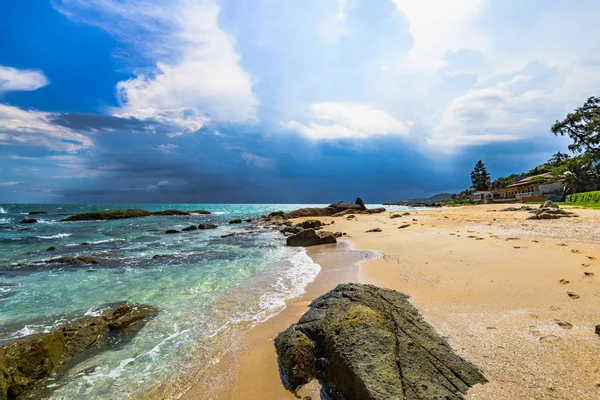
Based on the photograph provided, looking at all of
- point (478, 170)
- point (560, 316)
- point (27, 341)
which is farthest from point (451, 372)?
point (478, 170)

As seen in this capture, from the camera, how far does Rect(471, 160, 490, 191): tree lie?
314 ft

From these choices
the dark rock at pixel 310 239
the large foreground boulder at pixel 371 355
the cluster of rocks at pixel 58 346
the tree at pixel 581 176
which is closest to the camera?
the large foreground boulder at pixel 371 355

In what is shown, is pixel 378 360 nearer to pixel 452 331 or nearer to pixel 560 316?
pixel 452 331

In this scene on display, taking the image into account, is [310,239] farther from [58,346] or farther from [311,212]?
[311,212]

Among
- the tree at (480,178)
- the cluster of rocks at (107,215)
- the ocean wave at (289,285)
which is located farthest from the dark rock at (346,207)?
the tree at (480,178)

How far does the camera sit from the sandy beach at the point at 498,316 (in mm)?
3326

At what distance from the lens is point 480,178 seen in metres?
96.9

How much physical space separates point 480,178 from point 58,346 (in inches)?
4477

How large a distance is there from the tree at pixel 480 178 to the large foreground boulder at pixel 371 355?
108635mm

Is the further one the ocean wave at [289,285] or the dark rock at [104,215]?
the dark rock at [104,215]

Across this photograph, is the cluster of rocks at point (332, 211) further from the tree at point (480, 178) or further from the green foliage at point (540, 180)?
the tree at point (480, 178)

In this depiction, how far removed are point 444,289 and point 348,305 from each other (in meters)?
3.52

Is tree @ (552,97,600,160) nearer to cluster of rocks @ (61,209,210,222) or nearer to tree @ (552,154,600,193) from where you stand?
tree @ (552,154,600,193)

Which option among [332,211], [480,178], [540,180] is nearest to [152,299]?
[332,211]
